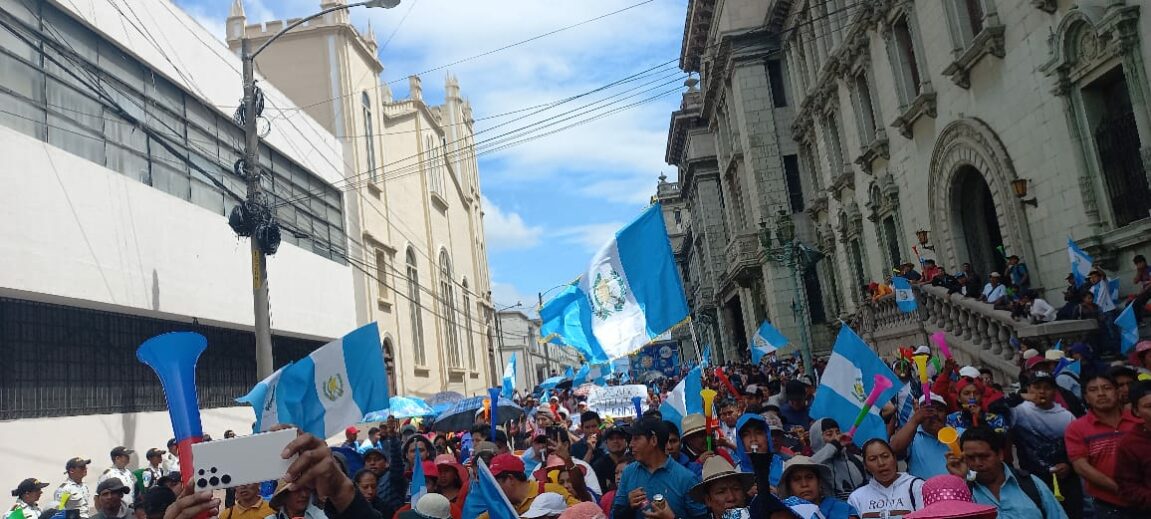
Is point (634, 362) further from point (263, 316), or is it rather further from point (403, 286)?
point (263, 316)

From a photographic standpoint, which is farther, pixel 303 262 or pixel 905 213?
pixel 303 262

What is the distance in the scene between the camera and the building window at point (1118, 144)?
11625 millimetres

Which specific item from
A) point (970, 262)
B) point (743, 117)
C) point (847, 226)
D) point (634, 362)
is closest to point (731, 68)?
point (743, 117)

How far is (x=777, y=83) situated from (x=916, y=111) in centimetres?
1388

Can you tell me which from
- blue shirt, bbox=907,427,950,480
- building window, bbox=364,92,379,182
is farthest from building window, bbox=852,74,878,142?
building window, bbox=364,92,379,182

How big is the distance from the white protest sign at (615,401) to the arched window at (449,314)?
2866 centimetres

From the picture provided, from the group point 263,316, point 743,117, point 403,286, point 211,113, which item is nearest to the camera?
point 263,316

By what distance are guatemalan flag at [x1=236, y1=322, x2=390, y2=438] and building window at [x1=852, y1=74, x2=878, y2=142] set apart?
16189 millimetres

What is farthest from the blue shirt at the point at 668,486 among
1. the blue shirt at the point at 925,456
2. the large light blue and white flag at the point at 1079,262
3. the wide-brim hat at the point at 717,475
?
the large light blue and white flag at the point at 1079,262

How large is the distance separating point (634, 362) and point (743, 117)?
70.3 feet

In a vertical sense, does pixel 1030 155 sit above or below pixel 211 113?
below

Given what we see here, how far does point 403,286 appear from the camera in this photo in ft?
114

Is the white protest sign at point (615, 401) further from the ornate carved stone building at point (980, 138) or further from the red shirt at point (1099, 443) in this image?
the red shirt at point (1099, 443)

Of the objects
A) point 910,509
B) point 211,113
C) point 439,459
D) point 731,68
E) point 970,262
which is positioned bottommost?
point 910,509
